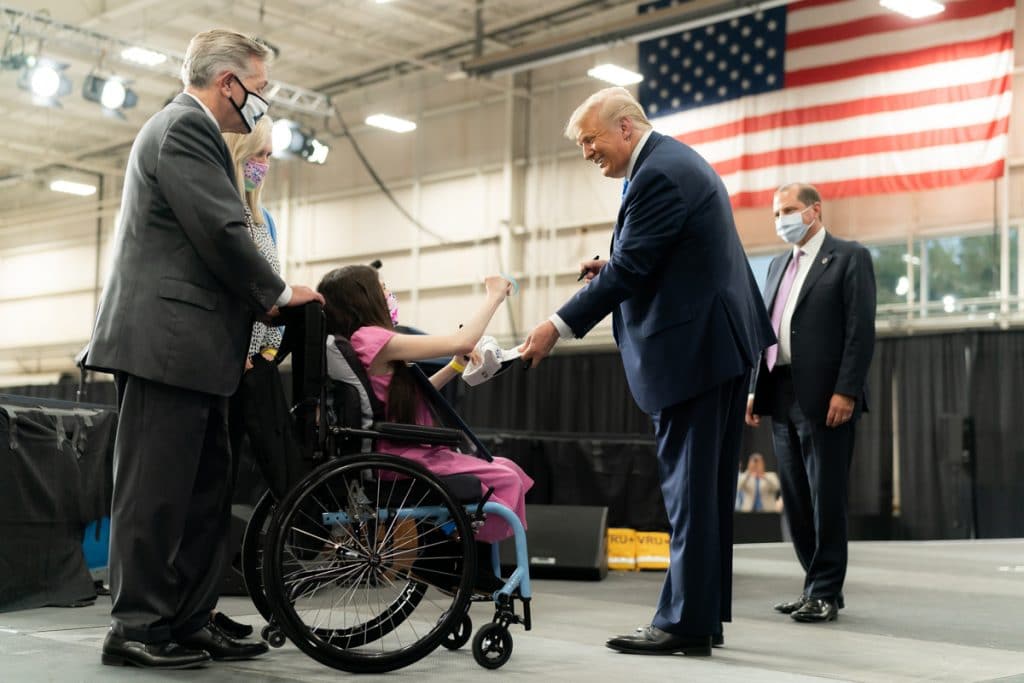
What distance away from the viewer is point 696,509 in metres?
2.62

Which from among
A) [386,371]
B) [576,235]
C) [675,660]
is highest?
[576,235]

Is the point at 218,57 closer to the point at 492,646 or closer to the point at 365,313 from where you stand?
the point at 365,313

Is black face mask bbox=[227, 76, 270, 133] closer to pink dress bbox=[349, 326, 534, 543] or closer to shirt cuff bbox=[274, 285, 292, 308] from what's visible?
shirt cuff bbox=[274, 285, 292, 308]

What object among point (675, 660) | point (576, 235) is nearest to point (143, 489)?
point (675, 660)

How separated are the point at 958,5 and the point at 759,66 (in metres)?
1.82

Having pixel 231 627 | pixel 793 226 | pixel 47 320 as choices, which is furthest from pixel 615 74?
pixel 47 320

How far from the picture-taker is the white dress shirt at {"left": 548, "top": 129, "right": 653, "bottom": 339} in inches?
104

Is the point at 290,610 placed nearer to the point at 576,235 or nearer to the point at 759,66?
the point at 759,66

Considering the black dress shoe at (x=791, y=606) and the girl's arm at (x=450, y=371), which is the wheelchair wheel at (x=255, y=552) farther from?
the black dress shoe at (x=791, y=606)

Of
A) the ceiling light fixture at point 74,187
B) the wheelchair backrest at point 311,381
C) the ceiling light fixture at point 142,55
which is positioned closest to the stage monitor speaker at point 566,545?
the wheelchair backrest at point 311,381

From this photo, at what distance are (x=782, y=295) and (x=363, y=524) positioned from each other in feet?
6.13

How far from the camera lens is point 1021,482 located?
937 cm

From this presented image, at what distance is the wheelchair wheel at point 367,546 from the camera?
2.21 meters

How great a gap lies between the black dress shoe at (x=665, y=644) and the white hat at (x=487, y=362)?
0.68 metres
